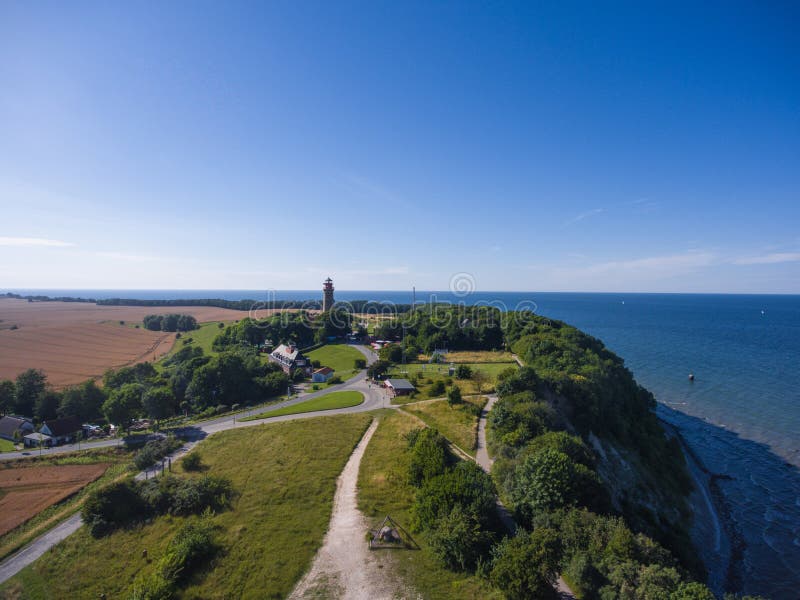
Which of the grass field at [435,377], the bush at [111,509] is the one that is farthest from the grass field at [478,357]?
the bush at [111,509]

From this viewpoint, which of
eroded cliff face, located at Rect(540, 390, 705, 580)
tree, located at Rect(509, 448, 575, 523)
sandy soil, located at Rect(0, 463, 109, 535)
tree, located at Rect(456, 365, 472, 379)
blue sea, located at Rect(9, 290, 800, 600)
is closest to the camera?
tree, located at Rect(509, 448, 575, 523)

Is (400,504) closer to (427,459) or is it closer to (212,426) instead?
(427,459)

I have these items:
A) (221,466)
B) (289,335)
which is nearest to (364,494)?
(221,466)

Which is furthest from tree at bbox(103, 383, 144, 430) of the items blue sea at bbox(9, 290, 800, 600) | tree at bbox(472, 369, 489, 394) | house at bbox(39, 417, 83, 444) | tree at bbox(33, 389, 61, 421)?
blue sea at bbox(9, 290, 800, 600)

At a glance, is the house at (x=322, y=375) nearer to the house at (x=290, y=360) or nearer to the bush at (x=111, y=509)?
the house at (x=290, y=360)

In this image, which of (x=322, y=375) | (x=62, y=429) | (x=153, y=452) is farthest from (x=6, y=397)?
(x=322, y=375)

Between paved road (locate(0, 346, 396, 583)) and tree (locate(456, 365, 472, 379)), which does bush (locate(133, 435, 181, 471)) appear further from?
tree (locate(456, 365, 472, 379))

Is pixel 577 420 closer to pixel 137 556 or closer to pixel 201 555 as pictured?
pixel 201 555
